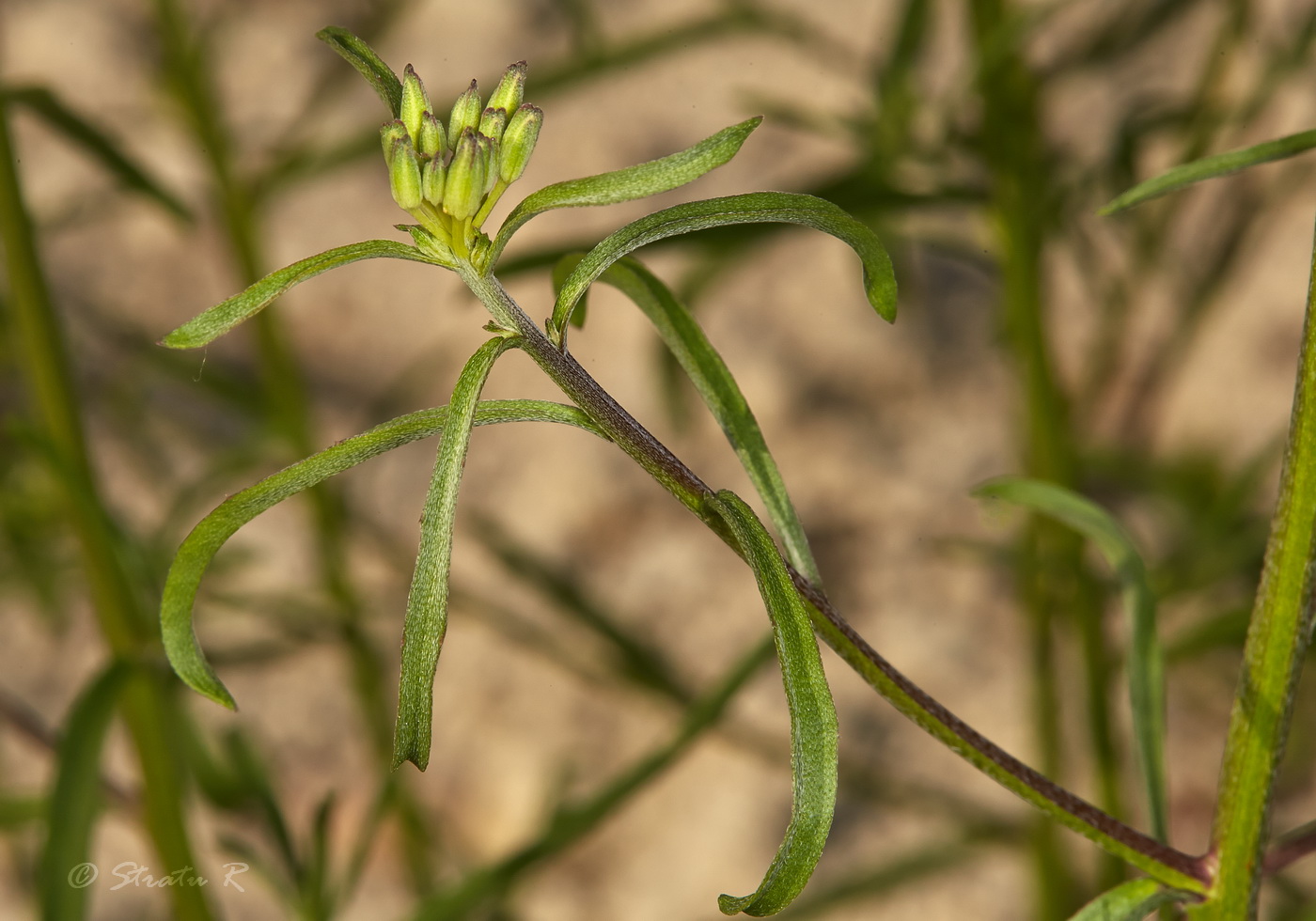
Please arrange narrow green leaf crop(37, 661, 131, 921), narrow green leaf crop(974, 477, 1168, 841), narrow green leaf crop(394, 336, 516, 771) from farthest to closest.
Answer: narrow green leaf crop(37, 661, 131, 921)
narrow green leaf crop(974, 477, 1168, 841)
narrow green leaf crop(394, 336, 516, 771)

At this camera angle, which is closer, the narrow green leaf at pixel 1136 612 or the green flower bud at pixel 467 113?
the green flower bud at pixel 467 113

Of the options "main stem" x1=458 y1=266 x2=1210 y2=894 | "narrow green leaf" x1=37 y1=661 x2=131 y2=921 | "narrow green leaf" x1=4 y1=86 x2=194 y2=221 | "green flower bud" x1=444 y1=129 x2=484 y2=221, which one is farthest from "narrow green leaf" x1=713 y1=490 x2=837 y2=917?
"narrow green leaf" x1=4 y1=86 x2=194 y2=221

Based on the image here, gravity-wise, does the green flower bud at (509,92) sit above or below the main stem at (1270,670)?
above

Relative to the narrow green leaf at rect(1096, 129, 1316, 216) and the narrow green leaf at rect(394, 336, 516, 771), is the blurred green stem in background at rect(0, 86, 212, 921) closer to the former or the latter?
the narrow green leaf at rect(394, 336, 516, 771)

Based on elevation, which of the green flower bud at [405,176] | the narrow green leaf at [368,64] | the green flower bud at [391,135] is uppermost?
the narrow green leaf at [368,64]

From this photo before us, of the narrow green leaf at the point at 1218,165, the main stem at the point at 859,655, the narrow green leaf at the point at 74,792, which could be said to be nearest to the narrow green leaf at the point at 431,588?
the main stem at the point at 859,655

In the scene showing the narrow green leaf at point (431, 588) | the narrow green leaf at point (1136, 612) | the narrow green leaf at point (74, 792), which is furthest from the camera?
the narrow green leaf at point (74, 792)

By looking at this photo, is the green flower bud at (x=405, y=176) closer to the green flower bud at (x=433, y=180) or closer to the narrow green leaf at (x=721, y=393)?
the green flower bud at (x=433, y=180)
